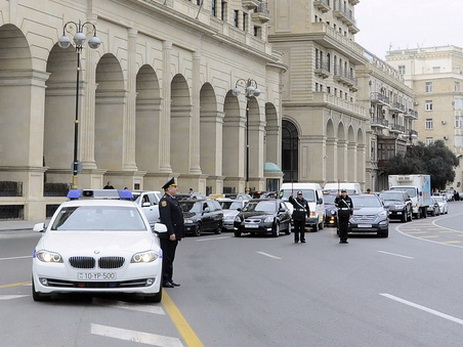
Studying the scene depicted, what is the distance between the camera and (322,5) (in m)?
79.0

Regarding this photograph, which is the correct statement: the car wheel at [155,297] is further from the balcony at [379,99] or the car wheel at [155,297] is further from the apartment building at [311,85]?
the balcony at [379,99]

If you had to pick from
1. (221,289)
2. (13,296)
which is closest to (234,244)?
(221,289)

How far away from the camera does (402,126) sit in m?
114

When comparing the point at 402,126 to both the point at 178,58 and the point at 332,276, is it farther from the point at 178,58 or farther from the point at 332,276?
the point at 332,276

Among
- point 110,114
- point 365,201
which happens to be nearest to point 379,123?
point 110,114

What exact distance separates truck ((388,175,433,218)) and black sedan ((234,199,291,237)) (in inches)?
800

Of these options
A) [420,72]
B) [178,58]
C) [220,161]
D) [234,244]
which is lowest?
[234,244]

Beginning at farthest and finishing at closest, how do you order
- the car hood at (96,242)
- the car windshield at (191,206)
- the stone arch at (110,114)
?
the stone arch at (110,114), the car windshield at (191,206), the car hood at (96,242)

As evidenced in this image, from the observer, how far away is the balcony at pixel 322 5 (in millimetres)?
78000

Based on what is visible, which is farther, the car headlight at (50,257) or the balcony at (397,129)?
the balcony at (397,129)

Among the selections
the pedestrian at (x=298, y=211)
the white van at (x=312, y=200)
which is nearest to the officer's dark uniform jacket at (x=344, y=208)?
the pedestrian at (x=298, y=211)

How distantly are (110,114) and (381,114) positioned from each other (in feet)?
220

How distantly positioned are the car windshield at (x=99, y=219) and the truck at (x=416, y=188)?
40.1m

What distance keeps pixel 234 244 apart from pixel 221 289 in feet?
41.6
